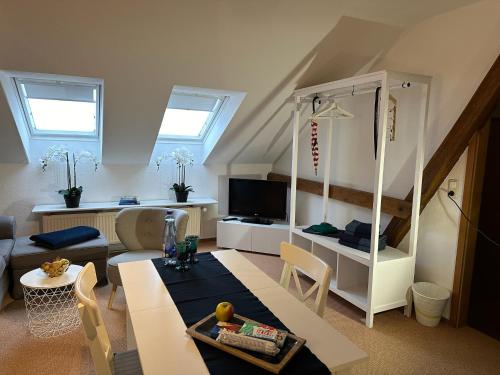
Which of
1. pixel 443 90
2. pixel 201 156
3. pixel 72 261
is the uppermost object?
pixel 443 90

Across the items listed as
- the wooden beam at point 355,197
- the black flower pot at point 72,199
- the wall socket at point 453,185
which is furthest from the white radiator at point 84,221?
the wall socket at point 453,185

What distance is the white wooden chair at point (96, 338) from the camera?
4.25 ft

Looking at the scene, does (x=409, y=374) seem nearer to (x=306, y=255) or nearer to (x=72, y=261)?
(x=306, y=255)

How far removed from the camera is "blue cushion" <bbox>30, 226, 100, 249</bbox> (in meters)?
3.27

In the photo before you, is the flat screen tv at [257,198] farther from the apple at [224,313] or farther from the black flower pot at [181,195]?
the apple at [224,313]

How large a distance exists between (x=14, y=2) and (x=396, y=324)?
3.61m

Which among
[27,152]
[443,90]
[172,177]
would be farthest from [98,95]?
[443,90]

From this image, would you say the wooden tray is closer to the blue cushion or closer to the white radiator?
the blue cushion

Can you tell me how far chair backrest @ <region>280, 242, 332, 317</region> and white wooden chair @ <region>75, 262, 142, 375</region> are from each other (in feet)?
2.88

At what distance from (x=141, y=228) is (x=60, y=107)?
5.80 feet

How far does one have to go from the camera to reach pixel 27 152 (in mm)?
3914

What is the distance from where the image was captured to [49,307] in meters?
3.07

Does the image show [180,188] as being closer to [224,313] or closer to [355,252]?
[355,252]

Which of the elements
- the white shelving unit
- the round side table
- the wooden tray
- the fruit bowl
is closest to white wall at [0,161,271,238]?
the round side table
